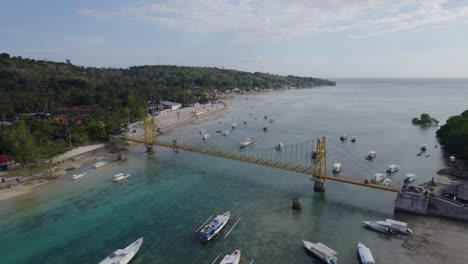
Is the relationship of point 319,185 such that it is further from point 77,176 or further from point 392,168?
point 77,176

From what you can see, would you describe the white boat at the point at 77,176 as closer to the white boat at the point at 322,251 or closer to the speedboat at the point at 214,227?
the speedboat at the point at 214,227

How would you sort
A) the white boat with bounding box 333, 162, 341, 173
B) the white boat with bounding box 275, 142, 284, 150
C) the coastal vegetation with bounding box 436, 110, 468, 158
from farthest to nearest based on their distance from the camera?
the white boat with bounding box 275, 142, 284, 150, the coastal vegetation with bounding box 436, 110, 468, 158, the white boat with bounding box 333, 162, 341, 173

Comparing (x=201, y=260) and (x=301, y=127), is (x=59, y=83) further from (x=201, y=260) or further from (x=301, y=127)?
(x=201, y=260)

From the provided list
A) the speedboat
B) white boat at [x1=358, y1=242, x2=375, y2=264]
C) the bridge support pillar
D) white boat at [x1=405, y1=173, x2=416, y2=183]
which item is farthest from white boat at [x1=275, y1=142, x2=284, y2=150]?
white boat at [x1=358, y1=242, x2=375, y2=264]

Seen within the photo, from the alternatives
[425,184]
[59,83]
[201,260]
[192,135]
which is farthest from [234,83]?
[201,260]

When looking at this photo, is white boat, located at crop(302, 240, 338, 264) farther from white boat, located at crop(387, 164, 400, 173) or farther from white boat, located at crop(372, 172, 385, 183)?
white boat, located at crop(387, 164, 400, 173)

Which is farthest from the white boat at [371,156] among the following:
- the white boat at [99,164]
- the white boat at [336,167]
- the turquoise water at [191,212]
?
the white boat at [99,164]

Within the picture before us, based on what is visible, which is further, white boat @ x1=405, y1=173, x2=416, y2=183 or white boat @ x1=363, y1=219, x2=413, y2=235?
white boat @ x1=405, y1=173, x2=416, y2=183
